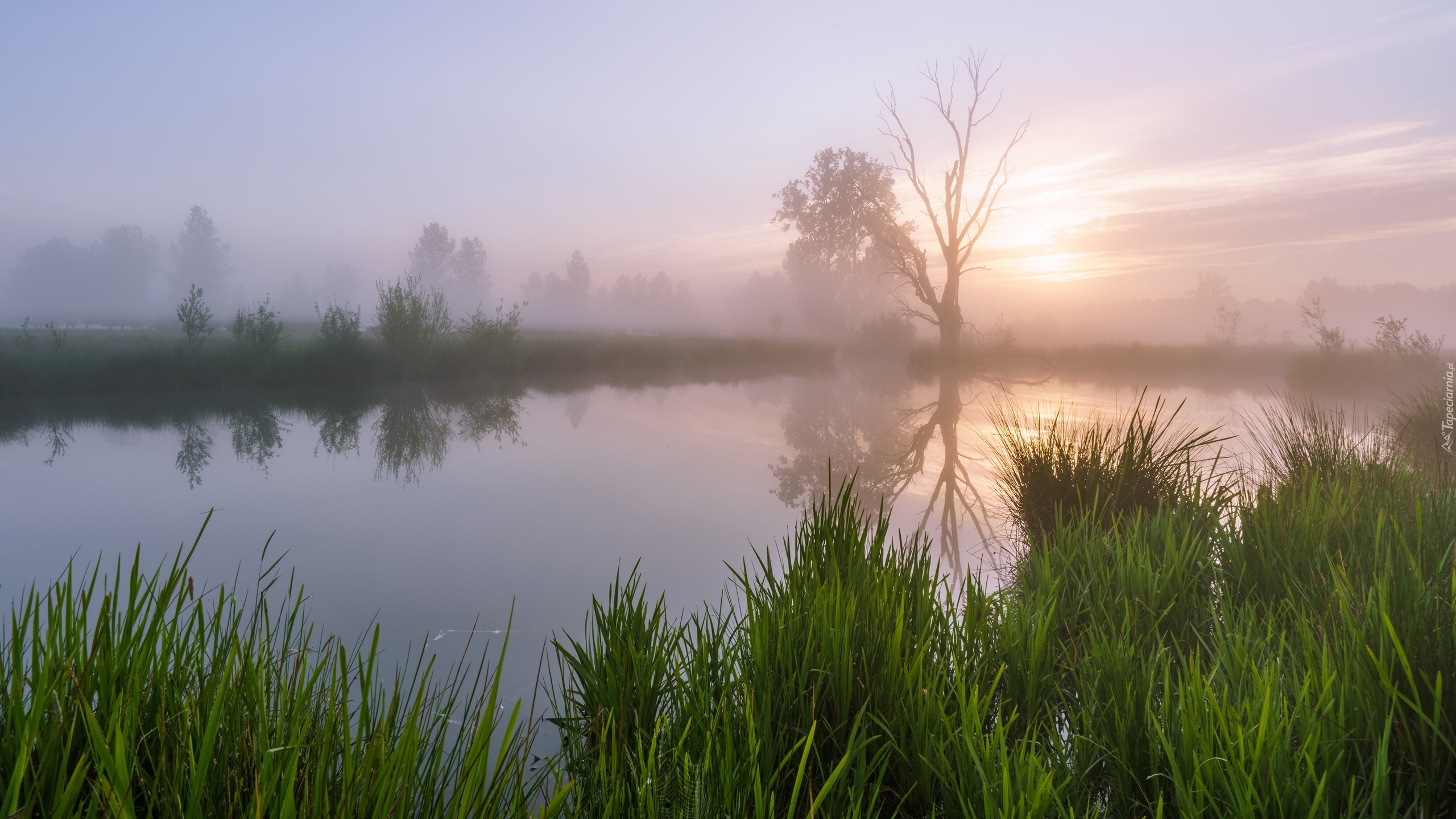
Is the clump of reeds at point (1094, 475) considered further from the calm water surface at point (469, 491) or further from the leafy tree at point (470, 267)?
the leafy tree at point (470, 267)

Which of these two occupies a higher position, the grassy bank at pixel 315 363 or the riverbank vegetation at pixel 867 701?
the grassy bank at pixel 315 363

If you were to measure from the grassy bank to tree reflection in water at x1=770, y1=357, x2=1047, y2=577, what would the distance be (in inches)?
376

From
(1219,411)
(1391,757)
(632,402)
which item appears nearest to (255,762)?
(1391,757)

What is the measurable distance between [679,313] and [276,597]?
8395cm

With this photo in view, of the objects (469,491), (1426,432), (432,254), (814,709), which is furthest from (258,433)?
(432,254)

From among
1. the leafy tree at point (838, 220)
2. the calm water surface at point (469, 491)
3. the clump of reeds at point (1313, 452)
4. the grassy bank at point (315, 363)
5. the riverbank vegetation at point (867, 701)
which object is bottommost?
the calm water surface at point (469, 491)

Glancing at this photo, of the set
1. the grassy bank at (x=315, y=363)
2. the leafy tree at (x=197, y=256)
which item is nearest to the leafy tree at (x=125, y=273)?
the leafy tree at (x=197, y=256)

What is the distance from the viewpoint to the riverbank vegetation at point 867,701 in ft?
3.85

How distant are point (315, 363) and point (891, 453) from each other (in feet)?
48.9

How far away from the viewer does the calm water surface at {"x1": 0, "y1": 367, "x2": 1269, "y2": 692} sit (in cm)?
410

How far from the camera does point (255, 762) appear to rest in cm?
121

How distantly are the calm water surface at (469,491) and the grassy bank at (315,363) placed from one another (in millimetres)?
1577

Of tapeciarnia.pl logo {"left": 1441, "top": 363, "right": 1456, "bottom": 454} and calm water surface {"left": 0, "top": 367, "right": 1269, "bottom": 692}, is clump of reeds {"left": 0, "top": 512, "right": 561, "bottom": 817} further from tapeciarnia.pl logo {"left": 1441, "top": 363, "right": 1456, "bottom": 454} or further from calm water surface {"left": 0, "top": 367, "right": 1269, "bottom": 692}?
tapeciarnia.pl logo {"left": 1441, "top": 363, "right": 1456, "bottom": 454}

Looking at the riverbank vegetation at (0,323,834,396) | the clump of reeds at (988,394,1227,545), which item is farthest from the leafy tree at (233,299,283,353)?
the clump of reeds at (988,394,1227,545)
